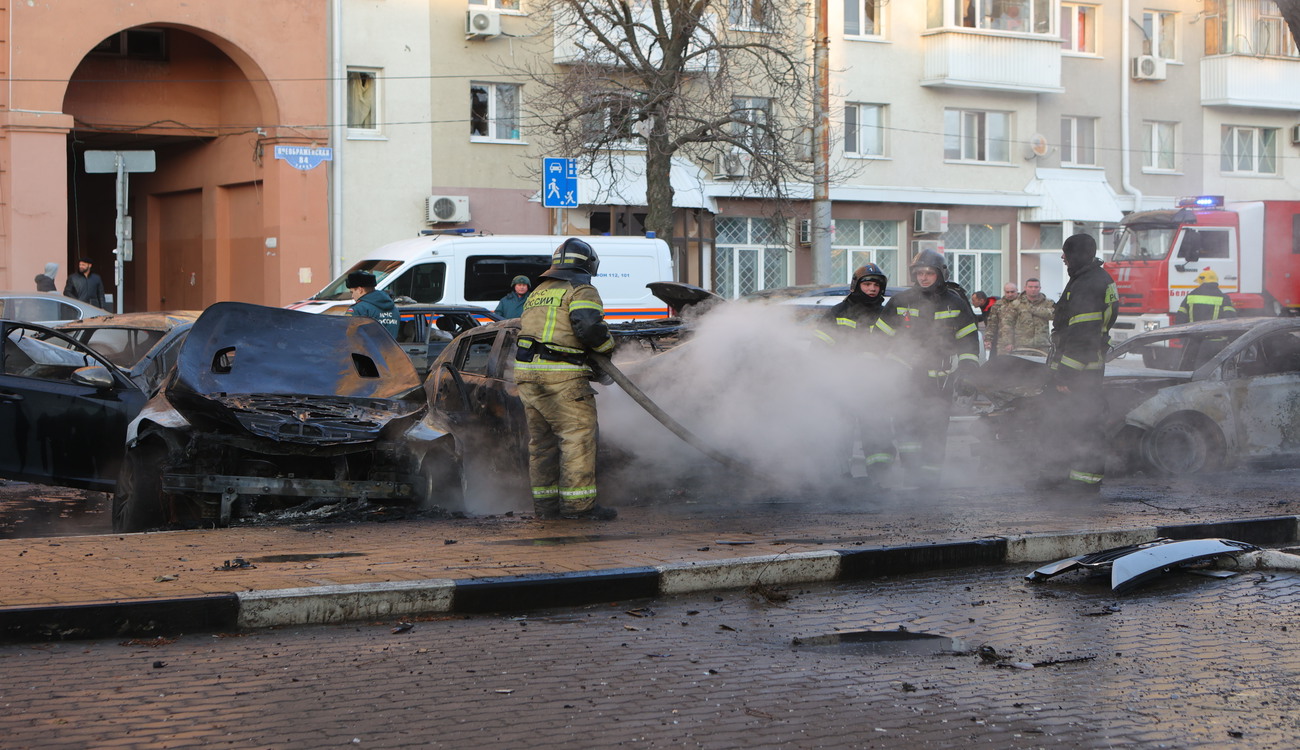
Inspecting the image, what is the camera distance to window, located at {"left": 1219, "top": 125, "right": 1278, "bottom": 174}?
1391 inches

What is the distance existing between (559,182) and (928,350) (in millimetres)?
8110

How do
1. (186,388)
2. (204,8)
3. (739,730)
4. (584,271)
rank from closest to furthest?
(739,730) → (186,388) → (584,271) → (204,8)

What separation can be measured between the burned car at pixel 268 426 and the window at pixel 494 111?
62.9 feet

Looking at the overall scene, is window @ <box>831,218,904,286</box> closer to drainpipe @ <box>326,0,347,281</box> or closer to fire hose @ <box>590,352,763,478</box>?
drainpipe @ <box>326,0,347,281</box>

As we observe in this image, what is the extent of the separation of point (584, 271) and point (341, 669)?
377 cm

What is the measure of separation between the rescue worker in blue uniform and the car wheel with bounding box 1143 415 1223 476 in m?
2.87

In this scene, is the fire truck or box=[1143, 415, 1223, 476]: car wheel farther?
the fire truck

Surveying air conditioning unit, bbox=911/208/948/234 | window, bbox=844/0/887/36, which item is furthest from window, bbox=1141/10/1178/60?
air conditioning unit, bbox=911/208/948/234

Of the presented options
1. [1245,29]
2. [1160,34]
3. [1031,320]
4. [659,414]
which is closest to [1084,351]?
[659,414]

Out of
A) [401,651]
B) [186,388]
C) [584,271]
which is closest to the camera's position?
[401,651]

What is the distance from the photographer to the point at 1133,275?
80.9ft

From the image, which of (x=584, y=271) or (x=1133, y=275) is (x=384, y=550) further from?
(x=1133, y=275)

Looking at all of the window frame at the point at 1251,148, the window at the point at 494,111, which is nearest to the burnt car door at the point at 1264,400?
the window at the point at 494,111

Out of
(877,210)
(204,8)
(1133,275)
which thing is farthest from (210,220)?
(1133,275)
